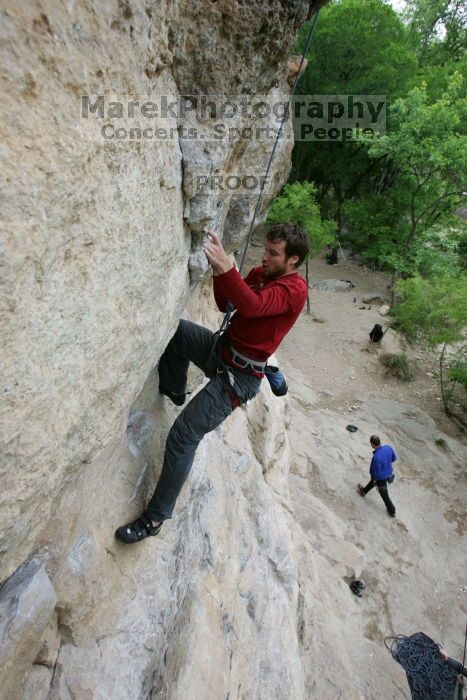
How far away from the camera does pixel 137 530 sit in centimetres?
317

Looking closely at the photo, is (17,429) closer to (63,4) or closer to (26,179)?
(26,179)

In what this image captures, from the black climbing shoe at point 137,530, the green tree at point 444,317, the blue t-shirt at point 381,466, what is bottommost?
the blue t-shirt at point 381,466

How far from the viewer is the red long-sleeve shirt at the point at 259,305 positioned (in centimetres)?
282

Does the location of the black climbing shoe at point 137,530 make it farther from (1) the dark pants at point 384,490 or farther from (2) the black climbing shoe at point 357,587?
(1) the dark pants at point 384,490

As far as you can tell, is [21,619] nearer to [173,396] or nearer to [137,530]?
[137,530]

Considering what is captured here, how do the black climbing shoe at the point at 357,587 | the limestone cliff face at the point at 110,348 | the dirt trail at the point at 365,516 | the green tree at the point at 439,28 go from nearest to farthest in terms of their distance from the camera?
the limestone cliff face at the point at 110,348
the dirt trail at the point at 365,516
the black climbing shoe at the point at 357,587
the green tree at the point at 439,28

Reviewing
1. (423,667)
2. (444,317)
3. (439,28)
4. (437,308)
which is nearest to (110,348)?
(423,667)

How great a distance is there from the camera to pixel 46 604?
2.31 metres

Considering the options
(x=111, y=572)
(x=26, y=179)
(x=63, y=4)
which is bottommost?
(x=111, y=572)

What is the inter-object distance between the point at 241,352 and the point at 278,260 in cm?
81

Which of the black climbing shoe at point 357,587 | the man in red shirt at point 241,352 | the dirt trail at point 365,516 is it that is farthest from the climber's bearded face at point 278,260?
the black climbing shoe at point 357,587

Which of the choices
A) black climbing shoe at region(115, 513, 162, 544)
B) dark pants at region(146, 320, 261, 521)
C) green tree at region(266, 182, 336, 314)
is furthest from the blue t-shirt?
green tree at region(266, 182, 336, 314)

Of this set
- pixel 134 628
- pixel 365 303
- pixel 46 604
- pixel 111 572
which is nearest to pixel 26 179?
pixel 46 604

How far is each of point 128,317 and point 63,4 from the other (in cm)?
137
